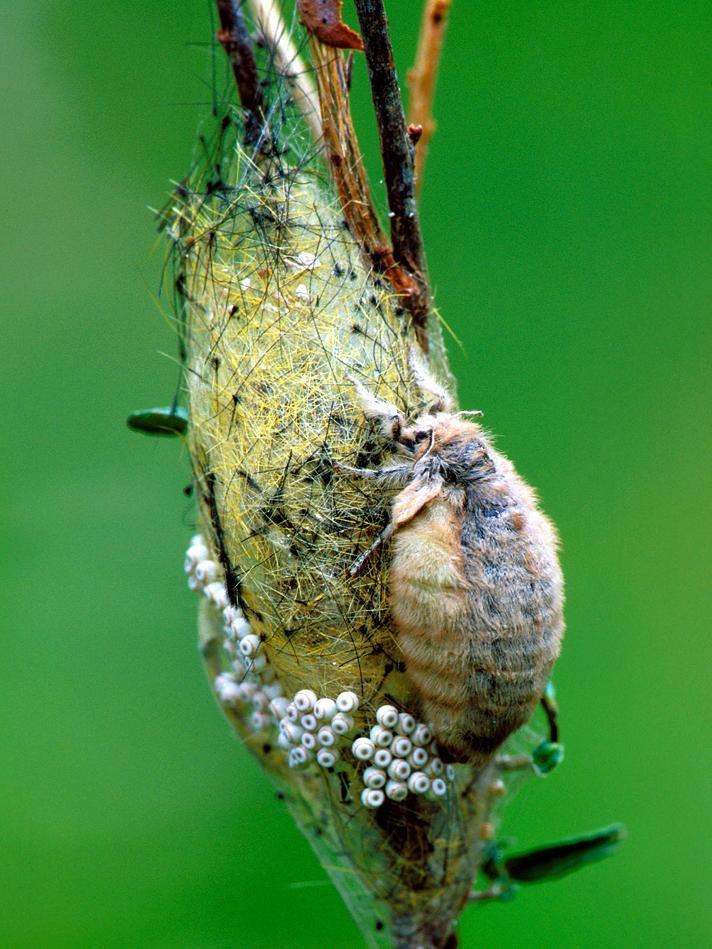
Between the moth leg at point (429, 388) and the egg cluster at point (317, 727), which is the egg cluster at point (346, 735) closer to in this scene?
the egg cluster at point (317, 727)

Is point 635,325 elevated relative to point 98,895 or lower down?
elevated

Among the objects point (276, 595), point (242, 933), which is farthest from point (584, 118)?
point (242, 933)

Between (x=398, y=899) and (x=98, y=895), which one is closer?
(x=398, y=899)

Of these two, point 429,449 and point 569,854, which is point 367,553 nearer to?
point 429,449

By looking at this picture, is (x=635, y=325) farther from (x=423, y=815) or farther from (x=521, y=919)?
(x=423, y=815)

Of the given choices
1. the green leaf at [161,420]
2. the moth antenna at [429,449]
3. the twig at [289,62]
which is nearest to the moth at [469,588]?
the moth antenna at [429,449]

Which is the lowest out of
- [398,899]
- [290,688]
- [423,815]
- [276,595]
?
[398,899]
